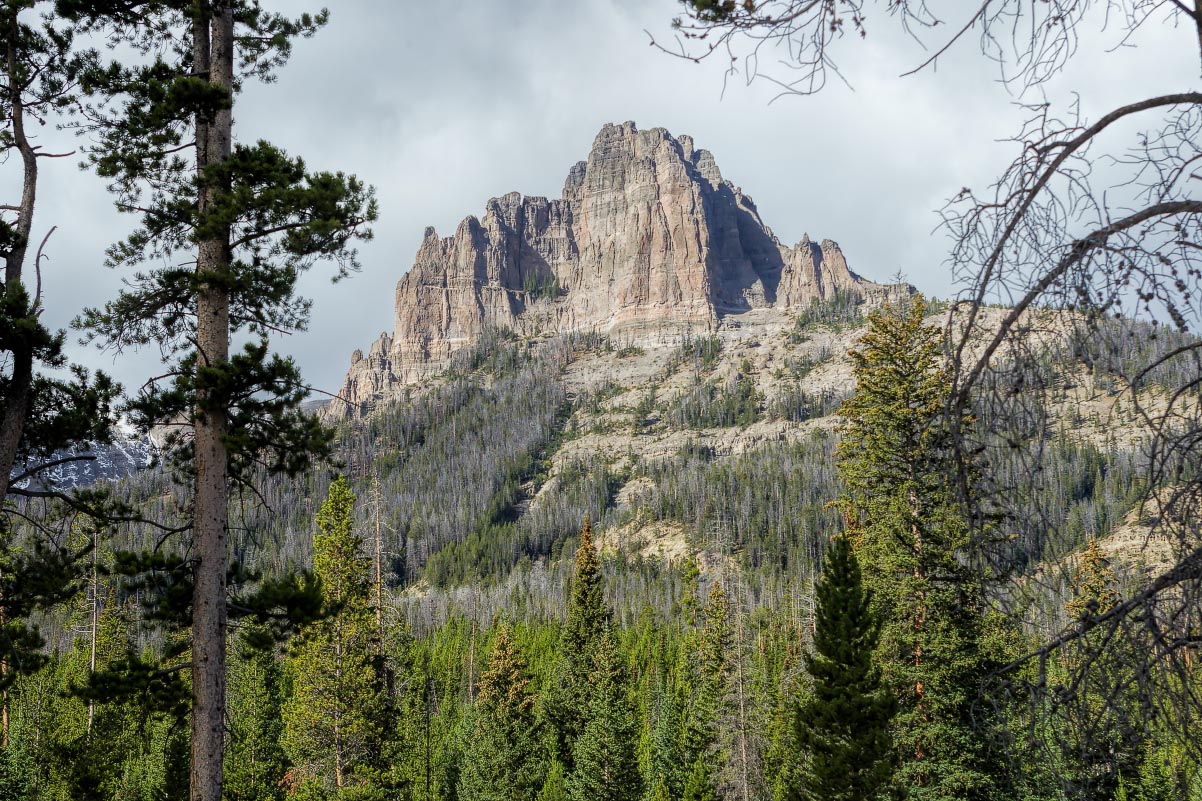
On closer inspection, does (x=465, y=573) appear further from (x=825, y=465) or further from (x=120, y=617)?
(x=120, y=617)

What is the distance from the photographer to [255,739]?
34000 millimetres

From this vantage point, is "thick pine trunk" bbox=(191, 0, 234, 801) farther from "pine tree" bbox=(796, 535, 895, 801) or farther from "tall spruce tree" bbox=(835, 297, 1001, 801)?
"pine tree" bbox=(796, 535, 895, 801)

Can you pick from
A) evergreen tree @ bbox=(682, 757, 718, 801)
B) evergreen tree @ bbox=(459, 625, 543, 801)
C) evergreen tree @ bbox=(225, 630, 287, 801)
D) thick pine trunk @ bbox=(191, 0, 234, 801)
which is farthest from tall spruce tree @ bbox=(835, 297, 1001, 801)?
evergreen tree @ bbox=(225, 630, 287, 801)

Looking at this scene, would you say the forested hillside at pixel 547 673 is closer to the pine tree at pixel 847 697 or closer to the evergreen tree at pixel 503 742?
the evergreen tree at pixel 503 742

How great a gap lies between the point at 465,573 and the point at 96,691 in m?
140

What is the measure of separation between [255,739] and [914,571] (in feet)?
93.7

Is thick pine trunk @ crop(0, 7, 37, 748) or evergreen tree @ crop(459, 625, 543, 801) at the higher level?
thick pine trunk @ crop(0, 7, 37, 748)

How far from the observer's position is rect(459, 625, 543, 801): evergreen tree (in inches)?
1126

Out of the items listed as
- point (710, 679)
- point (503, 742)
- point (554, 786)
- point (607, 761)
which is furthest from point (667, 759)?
point (503, 742)

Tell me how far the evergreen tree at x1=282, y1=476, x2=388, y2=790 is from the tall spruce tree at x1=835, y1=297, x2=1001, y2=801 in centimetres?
1175

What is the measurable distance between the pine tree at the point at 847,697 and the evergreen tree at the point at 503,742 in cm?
1495

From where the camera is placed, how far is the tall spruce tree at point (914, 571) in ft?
50.8

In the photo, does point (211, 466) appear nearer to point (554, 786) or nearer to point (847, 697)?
point (847, 697)

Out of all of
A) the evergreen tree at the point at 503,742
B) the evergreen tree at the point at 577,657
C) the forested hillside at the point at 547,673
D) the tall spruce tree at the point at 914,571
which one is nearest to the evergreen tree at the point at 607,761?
the forested hillside at the point at 547,673
